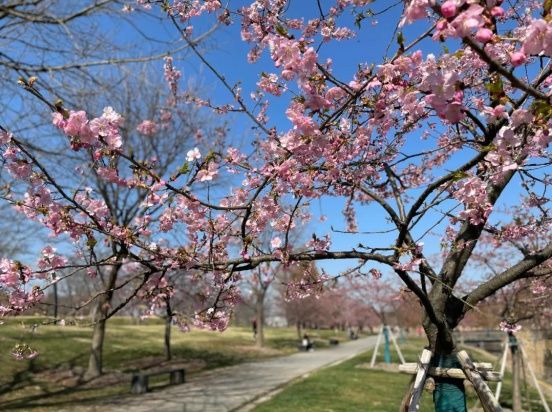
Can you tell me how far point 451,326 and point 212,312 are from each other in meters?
1.91

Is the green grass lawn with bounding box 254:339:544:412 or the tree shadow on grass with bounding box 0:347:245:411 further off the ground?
the tree shadow on grass with bounding box 0:347:245:411

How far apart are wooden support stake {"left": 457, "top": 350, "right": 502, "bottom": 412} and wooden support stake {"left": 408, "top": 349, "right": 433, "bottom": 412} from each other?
248mm

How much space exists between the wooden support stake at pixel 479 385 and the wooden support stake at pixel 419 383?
0.81ft

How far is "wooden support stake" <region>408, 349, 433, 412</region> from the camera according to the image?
3.65 m

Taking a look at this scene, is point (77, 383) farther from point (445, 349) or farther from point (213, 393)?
point (445, 349)

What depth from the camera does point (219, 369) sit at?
1781 centimetres

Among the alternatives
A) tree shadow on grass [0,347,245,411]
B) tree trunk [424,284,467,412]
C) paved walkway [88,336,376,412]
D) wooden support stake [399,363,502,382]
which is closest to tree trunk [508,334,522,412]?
paved walkway [88,336,376,412]

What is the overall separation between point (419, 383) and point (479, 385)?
412 millimetres

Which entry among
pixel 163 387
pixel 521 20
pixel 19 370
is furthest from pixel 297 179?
pixel 19 370

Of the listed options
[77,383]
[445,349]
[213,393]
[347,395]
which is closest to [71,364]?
[77,383]

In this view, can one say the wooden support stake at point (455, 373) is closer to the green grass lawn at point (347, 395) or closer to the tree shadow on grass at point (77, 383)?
the green grass lawn at point (347, 395)

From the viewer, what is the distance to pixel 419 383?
365 cm

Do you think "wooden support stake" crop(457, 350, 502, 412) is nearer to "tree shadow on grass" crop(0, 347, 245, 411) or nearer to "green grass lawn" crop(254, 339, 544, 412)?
"green grass lawn" crop(254, 339, 544, 412)

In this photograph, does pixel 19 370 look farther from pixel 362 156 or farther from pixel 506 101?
pixel 506 101
